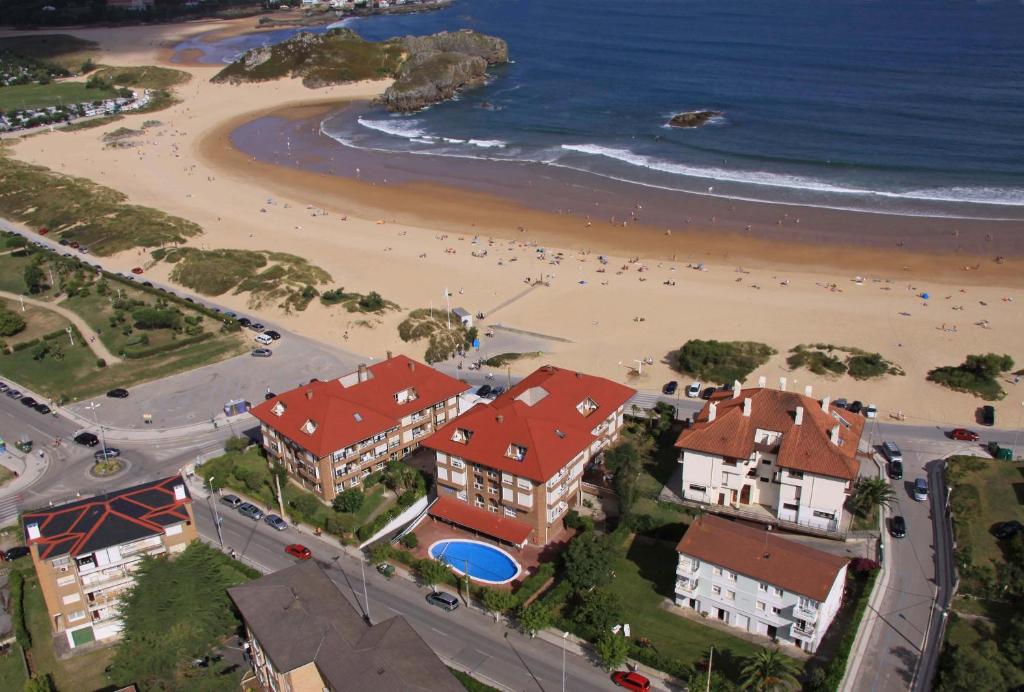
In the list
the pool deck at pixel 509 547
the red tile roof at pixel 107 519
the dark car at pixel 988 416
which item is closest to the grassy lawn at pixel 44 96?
the red tile roof at pixel 107 519

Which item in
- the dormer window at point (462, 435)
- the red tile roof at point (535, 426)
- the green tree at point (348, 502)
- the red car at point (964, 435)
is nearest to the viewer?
the red tile roof at point (535, 426)

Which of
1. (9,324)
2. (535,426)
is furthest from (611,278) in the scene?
(9,324)

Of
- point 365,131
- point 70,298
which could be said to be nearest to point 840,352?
point 70,298

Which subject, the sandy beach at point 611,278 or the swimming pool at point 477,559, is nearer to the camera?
the swimming pool at point 477,559

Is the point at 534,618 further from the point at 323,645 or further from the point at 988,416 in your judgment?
the point at 988,416

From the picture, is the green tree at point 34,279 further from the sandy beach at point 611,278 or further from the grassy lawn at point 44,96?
the grassy lawn at point 44,96

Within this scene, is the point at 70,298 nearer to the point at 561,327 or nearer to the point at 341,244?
the point at 341,244
